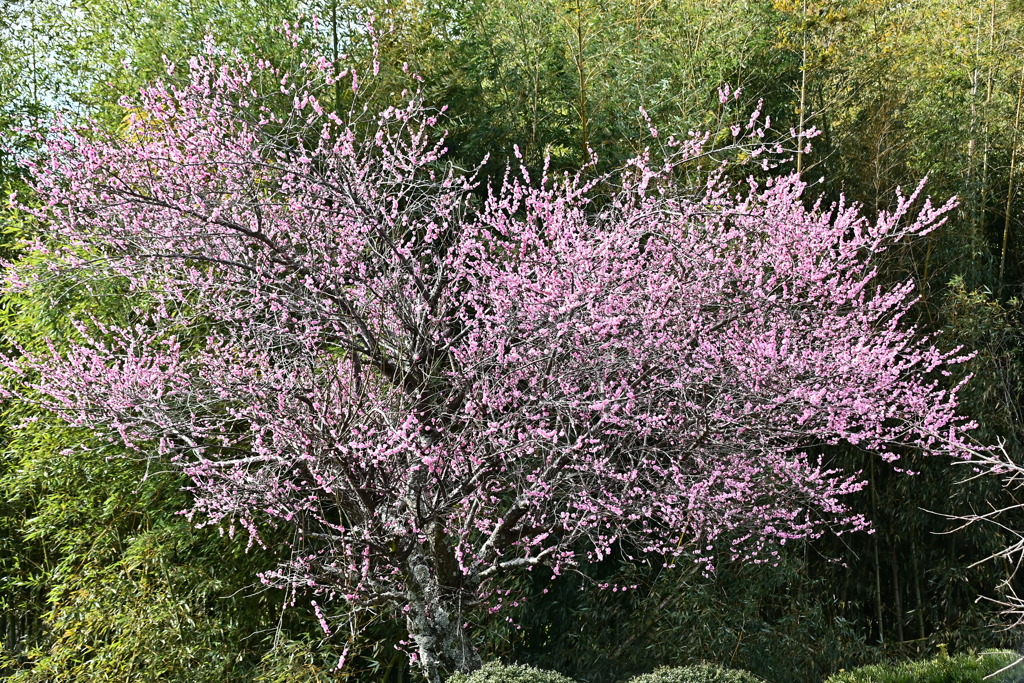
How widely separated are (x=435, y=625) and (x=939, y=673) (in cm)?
234

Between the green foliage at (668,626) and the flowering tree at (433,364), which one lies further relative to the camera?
the green foliage at (668,626)

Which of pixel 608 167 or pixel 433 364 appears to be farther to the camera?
pixel 608 167

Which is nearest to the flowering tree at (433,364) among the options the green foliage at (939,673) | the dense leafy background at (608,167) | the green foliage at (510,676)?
the green foliage at (510,676)

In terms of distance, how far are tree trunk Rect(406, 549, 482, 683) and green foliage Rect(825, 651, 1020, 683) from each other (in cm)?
172

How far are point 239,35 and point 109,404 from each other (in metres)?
3.16

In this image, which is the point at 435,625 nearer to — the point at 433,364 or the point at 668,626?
the point at 433,364

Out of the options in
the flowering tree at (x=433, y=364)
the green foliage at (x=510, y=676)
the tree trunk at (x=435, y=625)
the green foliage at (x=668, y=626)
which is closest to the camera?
the green foliage at (x=510, y=676)

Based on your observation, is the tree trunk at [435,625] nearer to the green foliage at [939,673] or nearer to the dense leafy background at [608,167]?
the dense leafy background at [608,167]

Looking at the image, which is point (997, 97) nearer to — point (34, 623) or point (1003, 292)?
point (1003, 292)

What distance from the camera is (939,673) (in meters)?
4.78

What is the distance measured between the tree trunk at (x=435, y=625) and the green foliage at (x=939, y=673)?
5.64 feet

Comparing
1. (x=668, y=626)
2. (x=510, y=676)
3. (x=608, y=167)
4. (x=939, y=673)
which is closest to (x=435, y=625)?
(x=510, y=676)

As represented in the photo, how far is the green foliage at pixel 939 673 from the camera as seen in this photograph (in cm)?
468

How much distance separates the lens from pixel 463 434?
419cm
